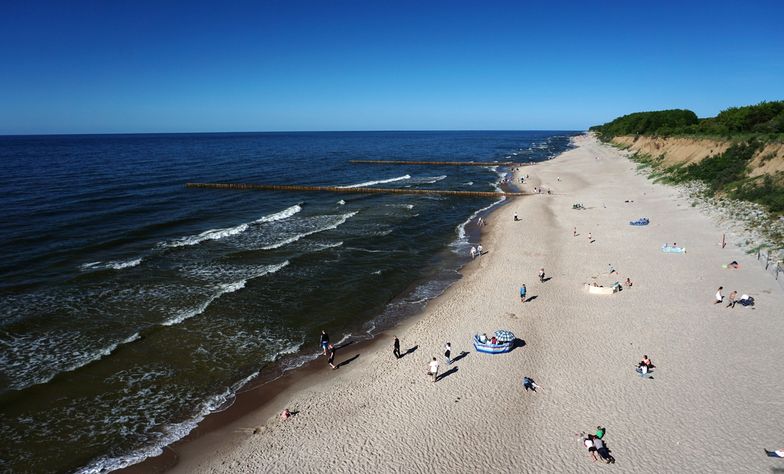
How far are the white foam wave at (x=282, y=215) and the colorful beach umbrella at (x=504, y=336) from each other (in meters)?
33.0

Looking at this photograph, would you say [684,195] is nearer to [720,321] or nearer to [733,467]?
[720,321]

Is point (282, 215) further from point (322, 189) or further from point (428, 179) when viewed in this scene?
point (428, 179)

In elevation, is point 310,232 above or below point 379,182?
below

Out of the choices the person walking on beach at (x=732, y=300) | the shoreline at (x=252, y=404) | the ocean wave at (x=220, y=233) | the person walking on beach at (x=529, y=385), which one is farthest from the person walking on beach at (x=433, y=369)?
the ocean wave at (x=220, y=233)

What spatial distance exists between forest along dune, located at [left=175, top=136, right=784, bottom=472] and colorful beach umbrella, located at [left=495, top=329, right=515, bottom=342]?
27.4 inches

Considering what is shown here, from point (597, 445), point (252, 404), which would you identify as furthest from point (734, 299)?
point (252, 404)

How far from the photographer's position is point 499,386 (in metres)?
17.8

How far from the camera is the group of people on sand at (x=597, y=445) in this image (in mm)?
13688

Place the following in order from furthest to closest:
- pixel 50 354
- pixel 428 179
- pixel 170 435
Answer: pixel 428 179 → pixel 50 354 → pixel 170 435

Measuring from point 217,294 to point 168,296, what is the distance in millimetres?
3018

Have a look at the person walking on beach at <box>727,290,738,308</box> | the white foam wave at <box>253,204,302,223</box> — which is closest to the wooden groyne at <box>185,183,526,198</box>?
the white foam wave at <box>253,204,302,223</box>

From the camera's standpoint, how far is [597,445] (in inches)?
556

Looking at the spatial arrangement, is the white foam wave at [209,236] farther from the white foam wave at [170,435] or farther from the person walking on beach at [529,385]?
the person walking on beach at [529,385]

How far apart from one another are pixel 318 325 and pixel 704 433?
704 inches
